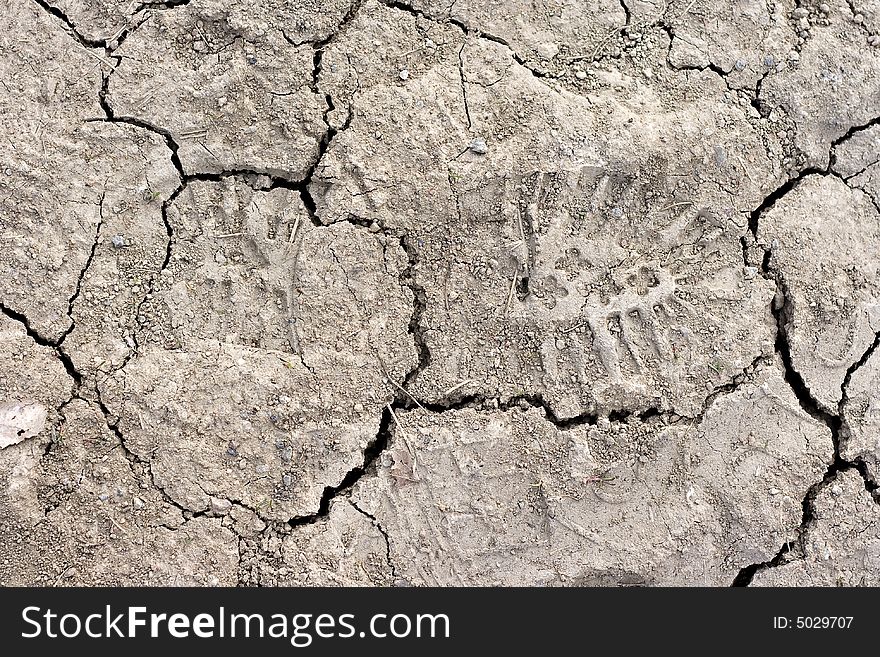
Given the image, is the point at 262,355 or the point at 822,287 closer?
the point at 262,355

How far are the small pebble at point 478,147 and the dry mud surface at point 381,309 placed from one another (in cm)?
2

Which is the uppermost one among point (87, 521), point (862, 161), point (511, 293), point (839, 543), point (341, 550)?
point (862, 161)

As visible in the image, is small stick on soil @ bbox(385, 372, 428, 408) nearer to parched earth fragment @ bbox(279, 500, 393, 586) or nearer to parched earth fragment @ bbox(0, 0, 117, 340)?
parched earth fragment @ bbox(279, 500, 393, 586)

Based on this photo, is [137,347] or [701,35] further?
[701,35]

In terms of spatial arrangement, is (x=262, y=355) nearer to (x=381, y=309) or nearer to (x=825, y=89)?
(x=381, y=309)

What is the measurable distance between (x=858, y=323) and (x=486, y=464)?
1.36 meters

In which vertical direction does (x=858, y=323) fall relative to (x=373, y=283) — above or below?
below

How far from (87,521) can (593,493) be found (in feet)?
5.39

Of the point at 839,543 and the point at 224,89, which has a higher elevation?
the point at 224,89

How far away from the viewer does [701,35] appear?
2.48 metres

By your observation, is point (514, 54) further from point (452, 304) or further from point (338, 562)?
point (338, 562)

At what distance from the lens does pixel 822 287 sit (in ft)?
8.03

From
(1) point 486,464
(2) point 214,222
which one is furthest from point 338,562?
(2) point 214,222

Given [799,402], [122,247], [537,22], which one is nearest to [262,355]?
[122,247]
